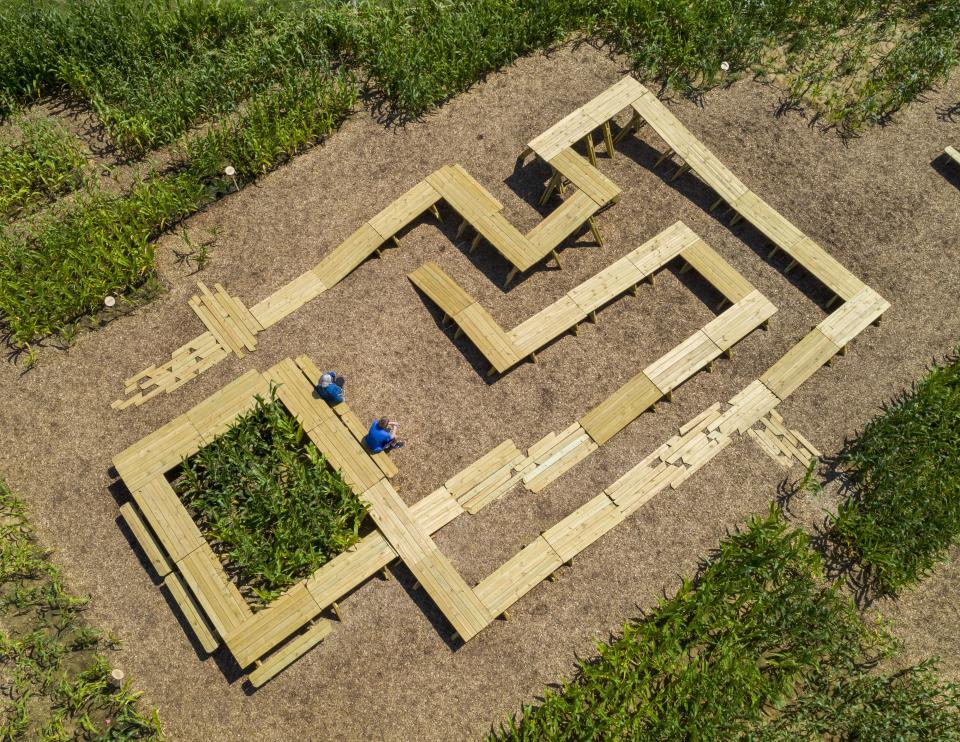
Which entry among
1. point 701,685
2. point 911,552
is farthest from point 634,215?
point 701,685

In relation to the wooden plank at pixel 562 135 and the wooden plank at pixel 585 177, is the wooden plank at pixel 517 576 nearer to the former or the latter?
the wooden plank at pixel 585 177

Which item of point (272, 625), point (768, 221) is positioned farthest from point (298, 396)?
point (768, 221)

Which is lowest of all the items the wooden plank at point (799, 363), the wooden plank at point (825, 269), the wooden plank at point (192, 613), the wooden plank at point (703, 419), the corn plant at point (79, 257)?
the wooden plank at point (799, 363)

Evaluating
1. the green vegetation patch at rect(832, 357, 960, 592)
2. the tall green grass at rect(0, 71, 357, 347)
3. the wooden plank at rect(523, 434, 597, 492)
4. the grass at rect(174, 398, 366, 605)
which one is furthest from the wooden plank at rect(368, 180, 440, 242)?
the green vegetation patch at rect(832, 357, 960, 592)

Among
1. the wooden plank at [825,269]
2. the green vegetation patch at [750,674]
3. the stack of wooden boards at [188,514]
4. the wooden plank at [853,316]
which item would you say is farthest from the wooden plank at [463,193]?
the green vegetation patch at [750,674]

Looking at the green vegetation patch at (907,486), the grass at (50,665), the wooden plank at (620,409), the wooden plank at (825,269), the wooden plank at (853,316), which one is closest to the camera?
the grass at (50,665)

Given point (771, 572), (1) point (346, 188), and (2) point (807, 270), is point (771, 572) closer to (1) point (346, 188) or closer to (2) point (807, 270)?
(2) point (807, 270)

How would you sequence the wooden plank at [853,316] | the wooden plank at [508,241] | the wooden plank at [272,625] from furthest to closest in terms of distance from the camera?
the wooden plank at [508,241] → the wooden plank at [853,316] → the wooden plank at [272,625]
